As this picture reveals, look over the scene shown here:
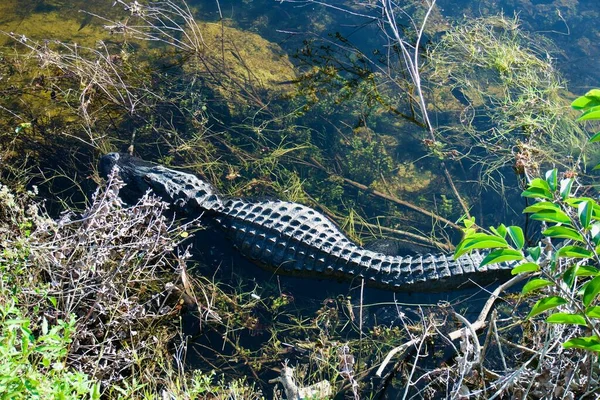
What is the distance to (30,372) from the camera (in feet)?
8.24

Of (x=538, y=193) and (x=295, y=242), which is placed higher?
(x=538, y=193)

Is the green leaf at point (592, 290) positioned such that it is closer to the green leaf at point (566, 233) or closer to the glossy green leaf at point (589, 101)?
the green leaf at point (566, 233)

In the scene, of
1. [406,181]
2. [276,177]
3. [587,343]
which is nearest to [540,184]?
[587,343]

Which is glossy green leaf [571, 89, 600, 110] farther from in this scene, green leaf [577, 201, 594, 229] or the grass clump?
the grass clump

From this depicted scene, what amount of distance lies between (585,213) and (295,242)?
299 centimetres

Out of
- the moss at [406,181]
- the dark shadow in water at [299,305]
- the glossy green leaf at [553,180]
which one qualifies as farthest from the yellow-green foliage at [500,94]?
the glossy green leaf at [553,180]

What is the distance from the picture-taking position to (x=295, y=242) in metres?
4.75

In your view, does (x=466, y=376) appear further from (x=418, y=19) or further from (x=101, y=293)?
(x=418, y=19)

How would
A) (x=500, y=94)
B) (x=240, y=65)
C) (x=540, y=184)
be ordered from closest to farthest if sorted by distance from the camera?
(x=540, y=184) → (x=500, y=94) → (x=240, y=65)

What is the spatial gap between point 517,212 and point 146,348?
333 centimetres

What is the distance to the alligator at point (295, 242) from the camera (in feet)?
14.7

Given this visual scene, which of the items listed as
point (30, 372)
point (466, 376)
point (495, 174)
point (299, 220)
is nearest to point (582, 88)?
point (495, 174)

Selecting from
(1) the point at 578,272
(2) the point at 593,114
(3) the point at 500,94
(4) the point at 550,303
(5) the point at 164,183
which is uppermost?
(2) the point at 593,114

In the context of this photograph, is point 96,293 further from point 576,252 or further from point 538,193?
point 576,252
